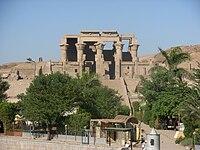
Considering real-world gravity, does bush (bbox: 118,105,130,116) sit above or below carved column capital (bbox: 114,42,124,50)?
below

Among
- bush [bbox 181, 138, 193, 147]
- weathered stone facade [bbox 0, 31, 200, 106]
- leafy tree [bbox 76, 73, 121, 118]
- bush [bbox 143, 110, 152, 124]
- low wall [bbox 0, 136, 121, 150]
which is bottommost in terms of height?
low wall [bbox 0, 136, 121, 150]

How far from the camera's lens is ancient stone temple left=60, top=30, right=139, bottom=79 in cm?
5658

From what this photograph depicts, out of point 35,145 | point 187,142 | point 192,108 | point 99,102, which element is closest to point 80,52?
point 99,102

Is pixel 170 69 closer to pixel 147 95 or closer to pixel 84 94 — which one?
pixel 147 95

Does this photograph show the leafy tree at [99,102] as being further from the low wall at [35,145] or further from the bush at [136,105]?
the bush at [136,105]

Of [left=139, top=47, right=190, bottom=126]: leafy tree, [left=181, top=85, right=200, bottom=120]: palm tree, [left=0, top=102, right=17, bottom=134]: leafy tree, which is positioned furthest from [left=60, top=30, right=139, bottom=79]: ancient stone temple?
[left=181, top=85, right=200, bottom=120]: palm tree

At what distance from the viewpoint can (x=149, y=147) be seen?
20688mm

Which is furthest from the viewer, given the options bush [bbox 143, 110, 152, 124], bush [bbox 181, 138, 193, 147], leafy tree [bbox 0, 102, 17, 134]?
bush [bbox 143, 110, 152, 124]

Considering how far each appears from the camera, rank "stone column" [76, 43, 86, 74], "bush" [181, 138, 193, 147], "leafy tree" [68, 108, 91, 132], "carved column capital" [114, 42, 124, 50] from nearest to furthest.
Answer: "bush" [181, 138, 193, 147]
"leafy tree" [68, 108, 91, 132]
"stone column" [76, 43, 86, 74]
"carved column capital" [114, 42, 124, 50]

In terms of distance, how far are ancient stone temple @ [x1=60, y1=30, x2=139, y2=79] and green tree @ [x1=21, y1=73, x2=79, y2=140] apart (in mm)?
23072

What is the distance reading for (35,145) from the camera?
89.3 feet

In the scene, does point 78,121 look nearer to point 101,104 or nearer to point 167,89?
point 101,104

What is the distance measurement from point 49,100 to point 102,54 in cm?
2897

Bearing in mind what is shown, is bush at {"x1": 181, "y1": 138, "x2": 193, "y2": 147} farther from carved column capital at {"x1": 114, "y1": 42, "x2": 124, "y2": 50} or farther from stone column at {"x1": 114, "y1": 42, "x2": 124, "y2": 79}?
carved column capital at {"x1": 114, "y1": 42, "x2": 124, "y2": 50}
